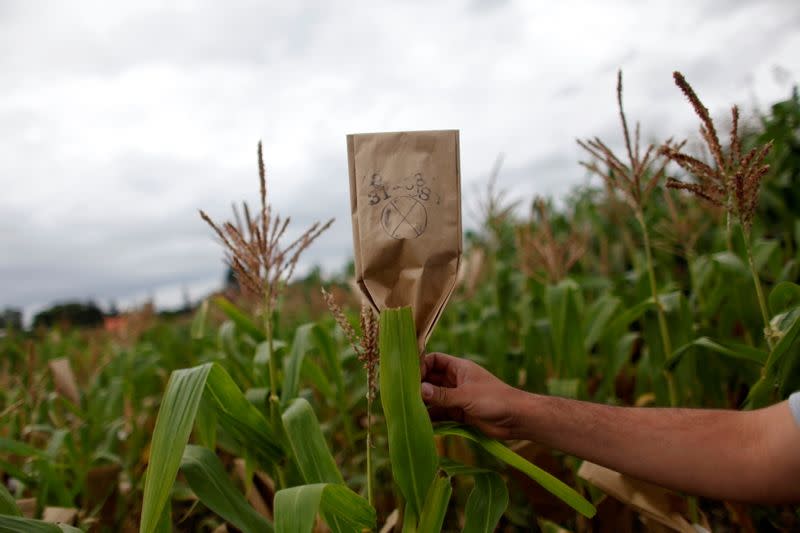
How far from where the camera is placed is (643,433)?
1227 millimetres

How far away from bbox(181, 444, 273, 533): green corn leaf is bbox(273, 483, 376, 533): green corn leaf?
0.31 metres

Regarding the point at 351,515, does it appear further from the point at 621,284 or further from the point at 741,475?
the point at 621,284

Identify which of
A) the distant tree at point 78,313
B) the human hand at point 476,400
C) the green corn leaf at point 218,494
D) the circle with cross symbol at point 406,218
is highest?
Result: the circle with cross symbol at point 406,218

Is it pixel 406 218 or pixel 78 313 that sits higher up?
pixel 406 218

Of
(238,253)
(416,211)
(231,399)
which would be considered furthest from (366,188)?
(231,399)

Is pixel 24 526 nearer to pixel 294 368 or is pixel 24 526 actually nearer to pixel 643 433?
pixel 294 368

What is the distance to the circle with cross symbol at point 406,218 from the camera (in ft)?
3.83

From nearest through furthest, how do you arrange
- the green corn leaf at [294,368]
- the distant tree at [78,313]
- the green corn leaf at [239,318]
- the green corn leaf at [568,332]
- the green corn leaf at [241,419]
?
the green corn leaf at [241,419], the green corn leaf at [294,368], the green corn leaf at [568,332], the green corn leaf at [239,318], the distant tree at [78,313]

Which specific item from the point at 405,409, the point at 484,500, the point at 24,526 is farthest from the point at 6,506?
the point at 484,500

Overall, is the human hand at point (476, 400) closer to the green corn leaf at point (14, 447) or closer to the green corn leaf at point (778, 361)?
the green corn leaf at point (778, 361)

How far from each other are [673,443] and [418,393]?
56 cm

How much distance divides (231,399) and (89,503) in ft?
4.31

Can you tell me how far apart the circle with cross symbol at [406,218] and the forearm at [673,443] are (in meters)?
0.44

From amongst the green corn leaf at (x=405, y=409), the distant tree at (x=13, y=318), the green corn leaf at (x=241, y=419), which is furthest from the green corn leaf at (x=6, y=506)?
the distant tree at (x=13, y=318)
